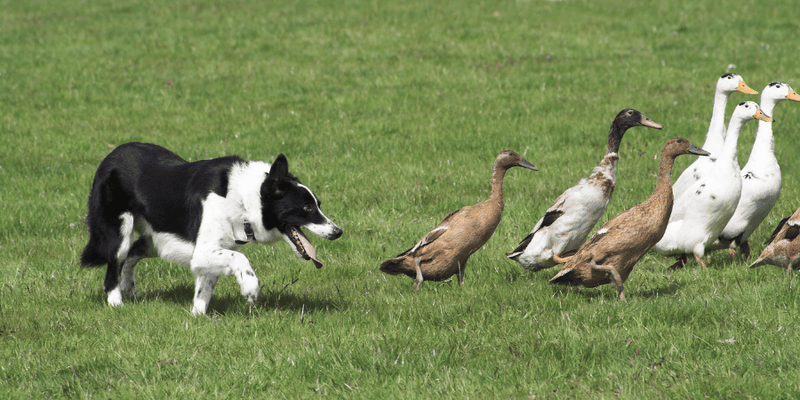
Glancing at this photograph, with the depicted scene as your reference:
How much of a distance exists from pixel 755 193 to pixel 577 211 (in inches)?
83.7

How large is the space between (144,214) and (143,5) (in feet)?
66.8

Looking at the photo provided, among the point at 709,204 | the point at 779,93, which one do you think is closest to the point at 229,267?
the point at 709,204

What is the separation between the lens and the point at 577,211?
6621 mm

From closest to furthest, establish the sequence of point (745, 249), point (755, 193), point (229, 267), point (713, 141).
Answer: point (229, 267)
point (755, 193)
point (745, 249)
point (713, 141)

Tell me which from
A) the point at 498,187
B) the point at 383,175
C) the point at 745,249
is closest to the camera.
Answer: the point at 498,187

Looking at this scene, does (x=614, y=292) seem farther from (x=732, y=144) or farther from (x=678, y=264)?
(x=732, y=144)

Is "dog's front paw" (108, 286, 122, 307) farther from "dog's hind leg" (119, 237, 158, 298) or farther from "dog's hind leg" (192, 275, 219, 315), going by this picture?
"dog's hind leg" (192, 275, 219, 315)

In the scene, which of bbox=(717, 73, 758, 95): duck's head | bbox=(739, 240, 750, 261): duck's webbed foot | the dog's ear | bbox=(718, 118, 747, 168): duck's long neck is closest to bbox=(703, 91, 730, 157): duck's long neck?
bbox=(717, 73, 758, 95): duck's head

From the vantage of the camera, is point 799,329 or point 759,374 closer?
point 759,374

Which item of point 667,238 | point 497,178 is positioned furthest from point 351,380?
point 667,238

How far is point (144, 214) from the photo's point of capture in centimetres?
641

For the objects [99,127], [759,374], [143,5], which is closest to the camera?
[759,374]

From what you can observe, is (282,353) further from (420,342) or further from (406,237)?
(406,237)

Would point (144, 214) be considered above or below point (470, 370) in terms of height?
above
